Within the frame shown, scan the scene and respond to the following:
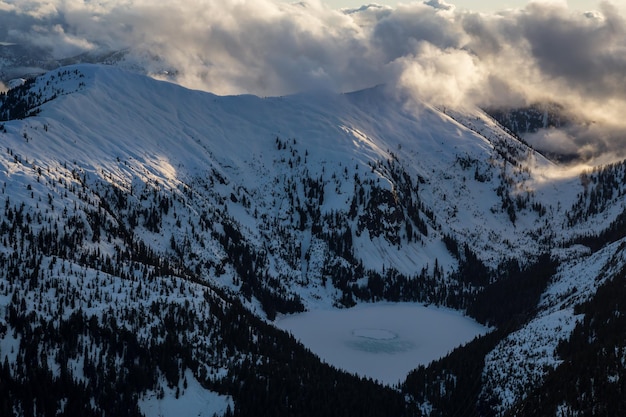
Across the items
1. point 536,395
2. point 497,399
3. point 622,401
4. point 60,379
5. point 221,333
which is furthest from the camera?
point 221,333

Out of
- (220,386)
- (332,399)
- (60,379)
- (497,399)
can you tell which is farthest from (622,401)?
(60,379)

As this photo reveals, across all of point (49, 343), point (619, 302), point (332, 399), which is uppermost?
point (619, 302)

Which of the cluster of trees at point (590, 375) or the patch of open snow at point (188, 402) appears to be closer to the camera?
the cluster of trees at point (590, 375)

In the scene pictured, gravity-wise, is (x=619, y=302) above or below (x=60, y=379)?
above

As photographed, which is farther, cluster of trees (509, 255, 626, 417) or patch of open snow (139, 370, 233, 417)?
patch of open snow (139, 370, 233, 417)

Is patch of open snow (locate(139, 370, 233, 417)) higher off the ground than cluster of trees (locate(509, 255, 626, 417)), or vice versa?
cluster of trees (locate(509, 255, 626, 417))

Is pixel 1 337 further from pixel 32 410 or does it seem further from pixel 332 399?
pixel 332 399

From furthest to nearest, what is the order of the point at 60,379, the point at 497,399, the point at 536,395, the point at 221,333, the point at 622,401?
the point at 221,333 → the point at 497,399 → the point at 536,395 → the point at 60,379 → the point at 622,401

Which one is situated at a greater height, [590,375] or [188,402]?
[590,375]

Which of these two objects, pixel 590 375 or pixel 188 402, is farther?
pixel 188 402

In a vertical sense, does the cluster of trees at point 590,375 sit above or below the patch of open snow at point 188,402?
above

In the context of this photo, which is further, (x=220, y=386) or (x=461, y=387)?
(x=461, y=387)
